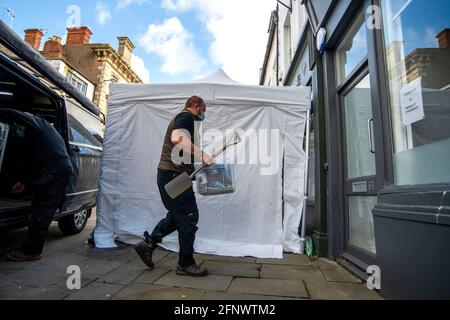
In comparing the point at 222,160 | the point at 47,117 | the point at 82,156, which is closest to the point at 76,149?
the point at 82,156

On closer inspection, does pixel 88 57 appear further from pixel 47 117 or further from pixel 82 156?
pixel 82 156

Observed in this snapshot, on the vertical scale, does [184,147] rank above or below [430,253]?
above

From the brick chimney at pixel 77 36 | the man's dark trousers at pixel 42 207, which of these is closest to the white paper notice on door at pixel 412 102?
the man's dark trousers at pixel 42 207

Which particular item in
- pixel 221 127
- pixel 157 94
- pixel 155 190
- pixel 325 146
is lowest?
pixel 155 190

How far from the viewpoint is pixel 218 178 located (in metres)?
3.13

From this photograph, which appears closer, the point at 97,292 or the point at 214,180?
the point at 97,292

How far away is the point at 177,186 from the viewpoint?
2.94 meters

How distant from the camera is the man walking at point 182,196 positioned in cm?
294

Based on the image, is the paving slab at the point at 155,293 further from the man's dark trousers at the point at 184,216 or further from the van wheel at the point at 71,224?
the van wheel at the point at 71,224

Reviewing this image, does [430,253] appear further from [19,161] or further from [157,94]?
[19,161]

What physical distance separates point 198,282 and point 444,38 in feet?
9.42
